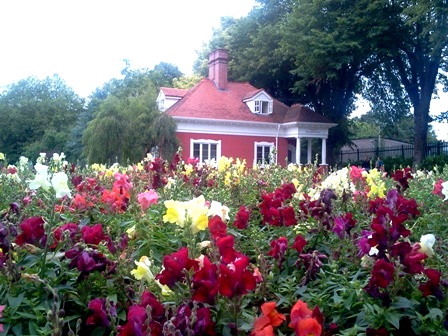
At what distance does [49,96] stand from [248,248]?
53322mm

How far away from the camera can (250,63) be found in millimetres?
30438

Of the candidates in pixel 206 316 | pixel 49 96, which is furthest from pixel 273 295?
pixel 49 96

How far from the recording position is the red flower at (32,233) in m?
1.86

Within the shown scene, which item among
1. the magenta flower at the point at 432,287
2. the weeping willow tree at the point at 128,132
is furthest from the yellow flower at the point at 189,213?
the weeping willow tree at the point at 128,132

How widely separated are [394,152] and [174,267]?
112 ft

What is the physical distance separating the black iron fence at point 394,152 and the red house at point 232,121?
4.00 metres

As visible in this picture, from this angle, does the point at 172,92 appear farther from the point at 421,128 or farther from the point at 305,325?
the point at 305,325

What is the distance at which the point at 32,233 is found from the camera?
1.87 metres

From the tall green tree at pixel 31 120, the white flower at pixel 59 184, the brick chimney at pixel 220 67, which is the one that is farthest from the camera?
the tall green tree at pixel 31 120

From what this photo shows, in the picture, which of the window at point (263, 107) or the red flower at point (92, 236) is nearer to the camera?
the red flower at point (92, 236)

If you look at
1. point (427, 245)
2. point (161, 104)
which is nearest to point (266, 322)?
point (427, 245)

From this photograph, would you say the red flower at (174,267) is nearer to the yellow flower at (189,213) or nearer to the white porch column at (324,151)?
the yellow flower at (189,213)

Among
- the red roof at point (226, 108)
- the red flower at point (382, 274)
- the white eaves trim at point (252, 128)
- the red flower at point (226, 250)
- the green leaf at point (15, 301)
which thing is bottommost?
the green leaf at point (15, 301)

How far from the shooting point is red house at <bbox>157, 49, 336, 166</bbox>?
25.7 meters
